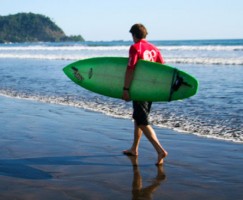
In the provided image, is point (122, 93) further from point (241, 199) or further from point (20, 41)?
point (20, 41)

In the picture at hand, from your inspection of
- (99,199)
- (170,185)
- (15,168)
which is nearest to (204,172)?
(170,185)

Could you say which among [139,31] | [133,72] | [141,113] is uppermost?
[139,31]

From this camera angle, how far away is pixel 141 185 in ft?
12.1

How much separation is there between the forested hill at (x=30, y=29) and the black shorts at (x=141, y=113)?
14973cm

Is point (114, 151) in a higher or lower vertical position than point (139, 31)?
lower

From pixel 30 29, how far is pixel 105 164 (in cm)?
16191

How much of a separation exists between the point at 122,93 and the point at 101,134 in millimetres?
1074

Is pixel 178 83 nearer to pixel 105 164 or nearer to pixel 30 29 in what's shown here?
pixel 105 164

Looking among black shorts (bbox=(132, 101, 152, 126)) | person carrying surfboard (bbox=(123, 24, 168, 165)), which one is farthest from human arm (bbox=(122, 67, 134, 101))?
black shorts (bbox=(132, 101, 152, 126))

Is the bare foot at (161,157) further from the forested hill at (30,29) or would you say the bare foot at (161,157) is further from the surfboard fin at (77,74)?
the forested hill at (30,29)

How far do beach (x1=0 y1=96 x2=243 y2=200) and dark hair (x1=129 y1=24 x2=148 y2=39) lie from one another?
59.2 inches

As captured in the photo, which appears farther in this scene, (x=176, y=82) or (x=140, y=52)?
(x=176, y=82)

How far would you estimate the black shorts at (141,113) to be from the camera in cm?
455

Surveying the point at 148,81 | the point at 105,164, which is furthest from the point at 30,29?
the point at 105,164
